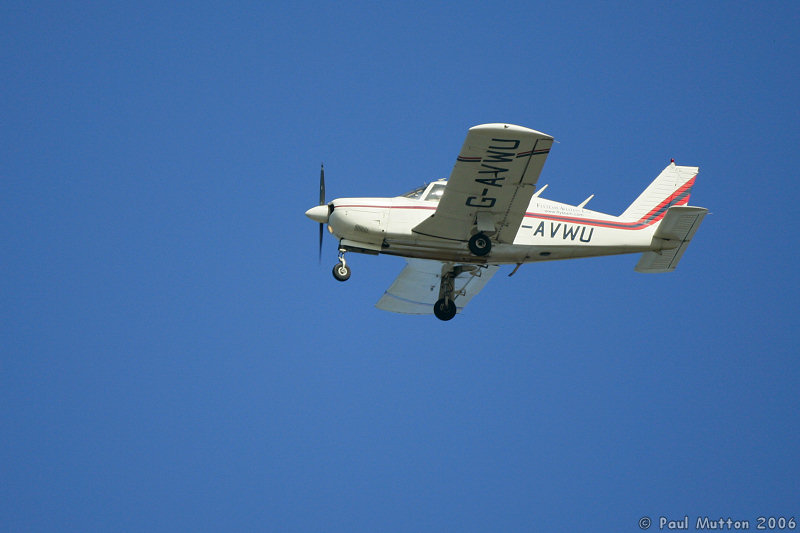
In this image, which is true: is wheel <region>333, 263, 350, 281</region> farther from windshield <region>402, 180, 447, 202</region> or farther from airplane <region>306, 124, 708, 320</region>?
windshield <region>402, 180, 447, 202</region>

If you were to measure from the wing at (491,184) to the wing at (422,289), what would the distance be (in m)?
2.83

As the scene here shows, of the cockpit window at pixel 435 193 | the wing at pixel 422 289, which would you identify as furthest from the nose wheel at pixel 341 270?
the wing at pixel 422 289

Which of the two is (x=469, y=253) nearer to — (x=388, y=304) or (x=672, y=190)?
(x=388, y=304)

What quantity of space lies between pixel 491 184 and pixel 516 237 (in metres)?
1.97

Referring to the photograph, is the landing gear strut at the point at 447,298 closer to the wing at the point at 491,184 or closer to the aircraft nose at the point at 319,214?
the wing at the point at 491,184

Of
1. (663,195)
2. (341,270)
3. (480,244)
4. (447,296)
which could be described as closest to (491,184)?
(480,244)

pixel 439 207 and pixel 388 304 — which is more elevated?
pixel 439 207

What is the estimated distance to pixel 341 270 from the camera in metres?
18.1

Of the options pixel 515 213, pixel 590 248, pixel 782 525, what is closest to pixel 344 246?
pixel 515 213

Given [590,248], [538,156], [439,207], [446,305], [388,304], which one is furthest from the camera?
[388,304]

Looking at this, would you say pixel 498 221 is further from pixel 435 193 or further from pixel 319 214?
pixel 319 214

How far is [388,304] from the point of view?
21172 mm

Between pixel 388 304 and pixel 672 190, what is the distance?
6964mm

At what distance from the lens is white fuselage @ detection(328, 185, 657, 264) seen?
17.9 m
